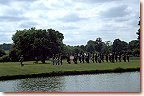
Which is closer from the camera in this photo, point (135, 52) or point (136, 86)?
point (136, 86)

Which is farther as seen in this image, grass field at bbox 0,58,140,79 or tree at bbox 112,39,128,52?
tree at bbox 112,39,128,52

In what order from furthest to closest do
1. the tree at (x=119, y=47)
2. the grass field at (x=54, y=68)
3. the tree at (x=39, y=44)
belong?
the tree at (x=119, y=47) → the tree at (x=39, y=44) → the grass field at (x=54, y=68)

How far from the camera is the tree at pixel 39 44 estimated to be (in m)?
50.3

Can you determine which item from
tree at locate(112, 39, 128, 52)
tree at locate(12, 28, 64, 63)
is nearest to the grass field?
tree at locate(12, 28, 64, 63)

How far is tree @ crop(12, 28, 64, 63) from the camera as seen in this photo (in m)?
50.3

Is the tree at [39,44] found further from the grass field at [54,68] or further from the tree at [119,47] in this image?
the tree at [119,47]

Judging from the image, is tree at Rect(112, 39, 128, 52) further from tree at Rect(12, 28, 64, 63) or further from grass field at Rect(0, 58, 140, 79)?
grass field at Rect(0, 58, 140, 79)

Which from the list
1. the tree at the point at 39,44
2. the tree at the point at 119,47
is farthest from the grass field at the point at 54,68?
the tree at the point at 119,47

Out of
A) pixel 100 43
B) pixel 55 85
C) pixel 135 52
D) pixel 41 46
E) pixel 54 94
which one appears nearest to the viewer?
pixel 54 94

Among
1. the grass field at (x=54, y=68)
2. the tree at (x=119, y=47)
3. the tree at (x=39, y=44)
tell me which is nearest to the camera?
the grass field at (x=54, y=68)

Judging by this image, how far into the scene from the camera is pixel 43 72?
104ft

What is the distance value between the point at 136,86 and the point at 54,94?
21.4ft

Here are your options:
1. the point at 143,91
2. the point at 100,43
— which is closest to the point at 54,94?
the point at 143,91

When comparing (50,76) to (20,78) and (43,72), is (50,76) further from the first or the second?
(20,78)
